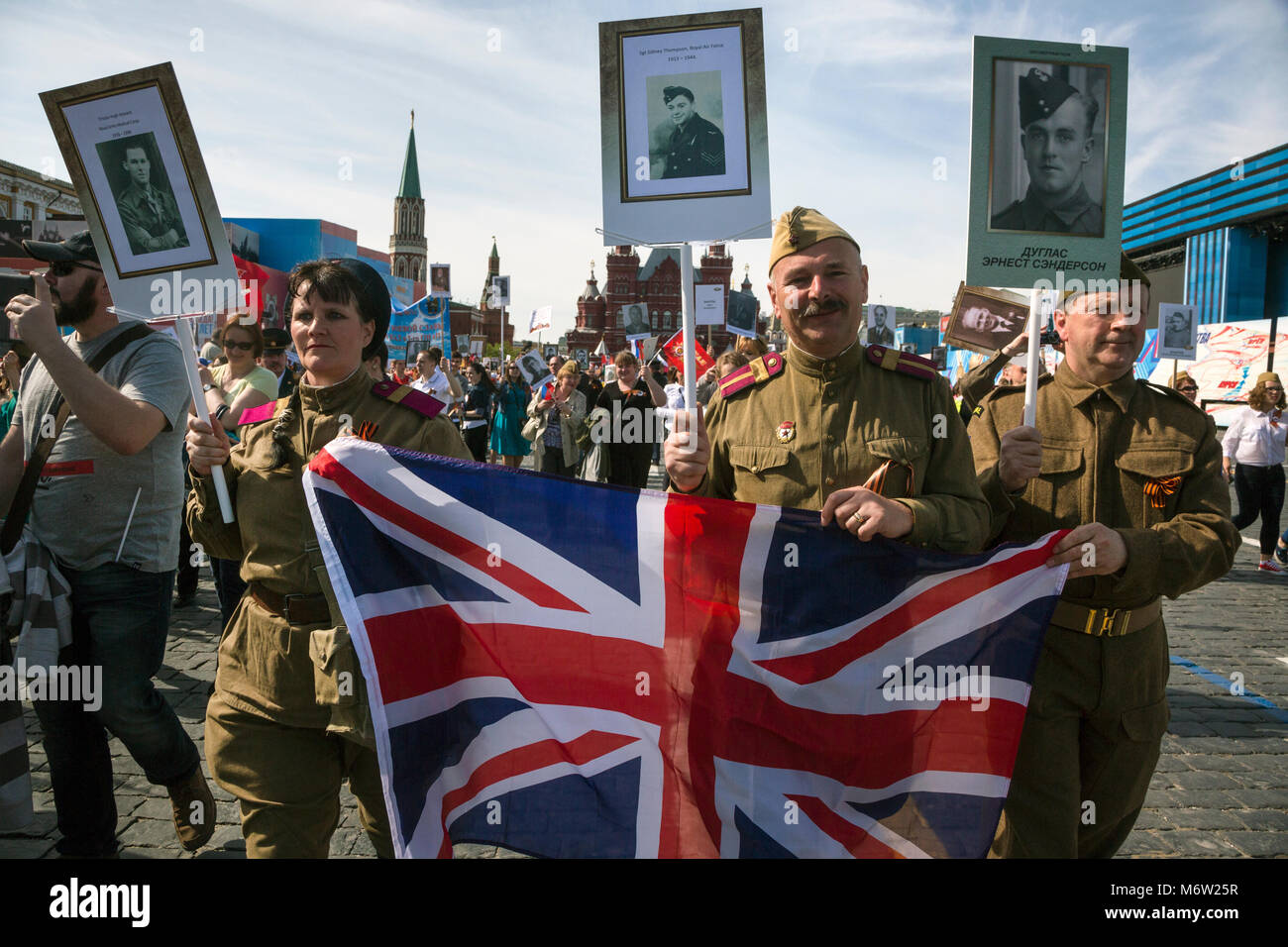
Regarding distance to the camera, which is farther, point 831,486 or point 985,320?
point 985,320

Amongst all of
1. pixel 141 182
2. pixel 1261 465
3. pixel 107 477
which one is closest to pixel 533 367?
pixel 1261 465

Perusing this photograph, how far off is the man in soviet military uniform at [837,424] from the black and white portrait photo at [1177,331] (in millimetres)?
9490

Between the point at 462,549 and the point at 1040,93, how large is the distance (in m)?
2.34

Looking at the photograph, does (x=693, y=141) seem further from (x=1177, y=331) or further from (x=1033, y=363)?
(x=1177, y=331)

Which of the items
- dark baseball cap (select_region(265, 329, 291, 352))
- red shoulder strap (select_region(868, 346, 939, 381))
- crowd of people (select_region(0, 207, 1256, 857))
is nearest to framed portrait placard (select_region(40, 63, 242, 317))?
crowd of people (select_region(0, 207, 1256, 857))

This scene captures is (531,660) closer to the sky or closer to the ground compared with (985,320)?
closer to the ground

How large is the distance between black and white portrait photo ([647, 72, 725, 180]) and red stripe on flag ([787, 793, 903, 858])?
1924 millimetres

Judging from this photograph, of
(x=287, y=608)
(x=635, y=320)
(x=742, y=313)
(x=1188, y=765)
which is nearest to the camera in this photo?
(x=287, y=608)

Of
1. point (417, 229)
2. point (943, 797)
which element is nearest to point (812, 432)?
point (943, 797)

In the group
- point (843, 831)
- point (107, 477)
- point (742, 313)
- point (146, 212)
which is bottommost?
point (843, 831)

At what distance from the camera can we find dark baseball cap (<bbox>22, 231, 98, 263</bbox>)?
3479 millimetres

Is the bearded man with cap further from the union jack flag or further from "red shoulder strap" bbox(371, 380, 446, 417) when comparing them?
the union jack flag

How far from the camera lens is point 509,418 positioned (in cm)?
1384

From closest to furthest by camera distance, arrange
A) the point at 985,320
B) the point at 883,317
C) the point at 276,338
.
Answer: the point at 985,320, the point at 276,338, the point at 883,317
